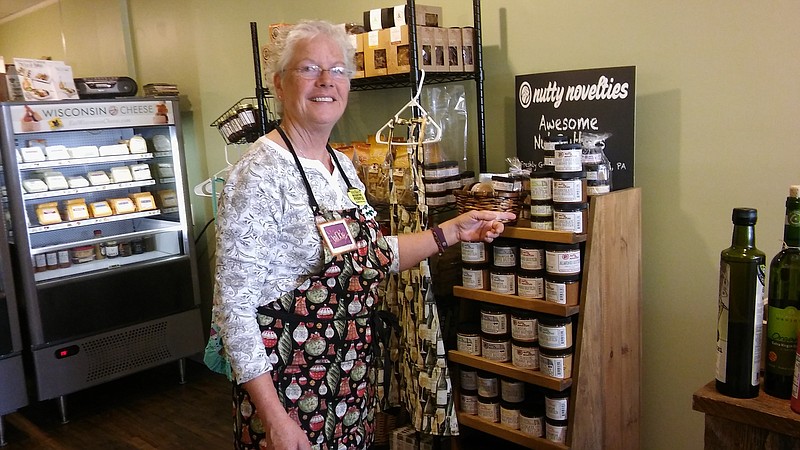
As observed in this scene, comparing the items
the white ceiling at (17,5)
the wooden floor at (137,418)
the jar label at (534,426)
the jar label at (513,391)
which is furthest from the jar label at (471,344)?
the white ceiling at (17,5)

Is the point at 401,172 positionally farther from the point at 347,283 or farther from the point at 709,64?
the point at 709,64

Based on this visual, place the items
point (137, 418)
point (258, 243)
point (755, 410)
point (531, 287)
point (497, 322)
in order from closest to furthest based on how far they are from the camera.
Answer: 1. point (755, 410)
2. point (258, 243)
3. point (531, 287)
4. point (497, 322)
5. point (137, 418)

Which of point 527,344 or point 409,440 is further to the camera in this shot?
point 409,440

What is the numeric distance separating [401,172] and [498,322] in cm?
66

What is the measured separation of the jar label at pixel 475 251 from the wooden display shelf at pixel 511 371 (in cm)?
33

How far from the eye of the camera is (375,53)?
2422 mm

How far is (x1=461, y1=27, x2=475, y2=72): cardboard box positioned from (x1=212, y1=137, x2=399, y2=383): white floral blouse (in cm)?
106

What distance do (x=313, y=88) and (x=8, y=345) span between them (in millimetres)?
2668

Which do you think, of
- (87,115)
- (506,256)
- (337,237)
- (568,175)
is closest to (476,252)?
(506,256)

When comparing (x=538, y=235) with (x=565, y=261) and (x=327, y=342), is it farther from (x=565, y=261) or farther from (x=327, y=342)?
(x=327, y=342)

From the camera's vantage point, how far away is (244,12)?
3707mm

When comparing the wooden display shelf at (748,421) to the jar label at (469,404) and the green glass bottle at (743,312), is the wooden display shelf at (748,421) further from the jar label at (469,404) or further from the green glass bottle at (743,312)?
the jar label at (469,404)

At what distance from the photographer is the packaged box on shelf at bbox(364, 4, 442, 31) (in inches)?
91.9

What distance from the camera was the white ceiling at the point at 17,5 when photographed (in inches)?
216
